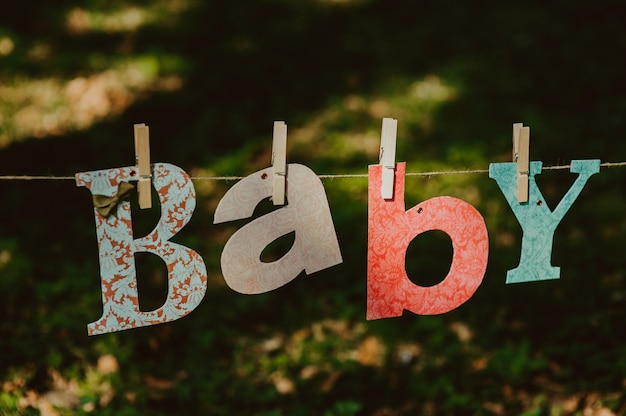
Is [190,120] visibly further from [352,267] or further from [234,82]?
[352,267]

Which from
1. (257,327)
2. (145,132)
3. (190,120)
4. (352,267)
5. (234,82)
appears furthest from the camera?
(234,82)

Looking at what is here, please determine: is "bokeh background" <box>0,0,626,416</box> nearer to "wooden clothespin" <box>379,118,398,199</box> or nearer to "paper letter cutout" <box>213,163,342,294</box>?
"paper letter cutout" <box>213,163,342,294</box>

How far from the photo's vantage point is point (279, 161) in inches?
72.4

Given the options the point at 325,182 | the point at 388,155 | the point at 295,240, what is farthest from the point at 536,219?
the point at 325,182

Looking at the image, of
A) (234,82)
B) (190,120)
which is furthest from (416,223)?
(234,82)

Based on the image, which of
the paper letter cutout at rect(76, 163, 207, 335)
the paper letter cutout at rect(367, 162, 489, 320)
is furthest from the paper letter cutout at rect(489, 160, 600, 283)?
the paper letter cutout at rect(76, 163, 207, 335)

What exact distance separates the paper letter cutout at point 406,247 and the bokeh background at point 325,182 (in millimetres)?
989

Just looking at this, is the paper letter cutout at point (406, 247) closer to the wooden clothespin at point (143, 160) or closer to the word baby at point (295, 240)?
A: the word baby at point (295, 240)

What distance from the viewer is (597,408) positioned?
2881 millimetres

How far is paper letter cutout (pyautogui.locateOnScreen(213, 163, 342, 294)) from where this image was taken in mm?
1896

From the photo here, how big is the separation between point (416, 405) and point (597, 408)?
2.66ft

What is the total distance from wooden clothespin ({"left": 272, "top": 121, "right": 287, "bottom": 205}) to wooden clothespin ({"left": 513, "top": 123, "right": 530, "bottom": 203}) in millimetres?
714

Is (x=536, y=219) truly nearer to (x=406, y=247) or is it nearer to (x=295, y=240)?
(x=406, y=247)

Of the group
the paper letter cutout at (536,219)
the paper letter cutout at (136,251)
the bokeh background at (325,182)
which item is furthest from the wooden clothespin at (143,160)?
the bokeh background at (325,182)
